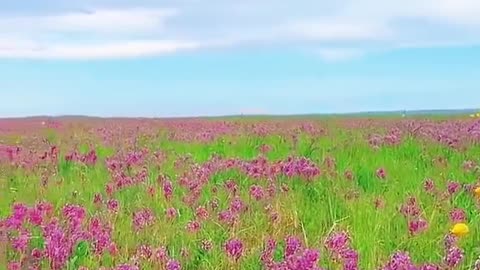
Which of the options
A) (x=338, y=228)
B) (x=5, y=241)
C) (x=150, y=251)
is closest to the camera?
(x=150, y=251)

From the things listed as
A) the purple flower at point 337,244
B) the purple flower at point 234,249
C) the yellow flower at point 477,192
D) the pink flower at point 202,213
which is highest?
the yellow flower at point 477,192

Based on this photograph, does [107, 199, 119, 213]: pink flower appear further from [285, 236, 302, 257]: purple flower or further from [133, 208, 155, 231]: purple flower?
[285, 236, 302, 257]: purple flower

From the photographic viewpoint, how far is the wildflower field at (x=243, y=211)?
470cm

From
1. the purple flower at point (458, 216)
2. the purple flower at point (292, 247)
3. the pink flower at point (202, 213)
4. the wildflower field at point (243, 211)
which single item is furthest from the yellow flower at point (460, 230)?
the pink flower at point (202, 213)

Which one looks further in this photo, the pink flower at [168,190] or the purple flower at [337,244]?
the pink flower at [168,190]

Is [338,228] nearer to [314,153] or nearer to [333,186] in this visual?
[333,186]

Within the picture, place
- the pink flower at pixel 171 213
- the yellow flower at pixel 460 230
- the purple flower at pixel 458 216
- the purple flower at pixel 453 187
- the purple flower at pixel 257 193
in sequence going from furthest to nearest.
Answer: the purple flower at pixel 453 187, the purple flower at pixel 257 193, the pink flower at pixel 171 213, the purple flower at pixel 458 216, the yellow flower at pixel 460 230

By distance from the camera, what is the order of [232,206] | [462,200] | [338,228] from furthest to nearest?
[462,200]
[232,206]
[338,228]

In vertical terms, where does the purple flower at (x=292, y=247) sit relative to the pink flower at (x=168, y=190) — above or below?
below

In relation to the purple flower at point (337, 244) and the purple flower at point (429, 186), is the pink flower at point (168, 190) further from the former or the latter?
the purple flower at point (337, 244)

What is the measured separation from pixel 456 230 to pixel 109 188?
3.37m

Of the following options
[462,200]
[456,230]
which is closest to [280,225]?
[456,230]

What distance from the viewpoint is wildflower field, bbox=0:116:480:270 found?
470cm

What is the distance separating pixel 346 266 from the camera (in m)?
4.10
